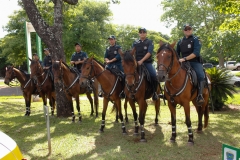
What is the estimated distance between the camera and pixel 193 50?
689 cm

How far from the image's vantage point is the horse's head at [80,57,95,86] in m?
7.55

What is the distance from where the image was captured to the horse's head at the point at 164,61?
5906 mm

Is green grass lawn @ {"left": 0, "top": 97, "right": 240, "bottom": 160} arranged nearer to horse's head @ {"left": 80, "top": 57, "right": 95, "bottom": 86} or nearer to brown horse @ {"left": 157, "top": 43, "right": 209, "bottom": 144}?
brown horse @ {"left": 157, "top": 43, "right": 209, "bottom": 144}

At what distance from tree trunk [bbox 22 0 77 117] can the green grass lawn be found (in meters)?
0.62

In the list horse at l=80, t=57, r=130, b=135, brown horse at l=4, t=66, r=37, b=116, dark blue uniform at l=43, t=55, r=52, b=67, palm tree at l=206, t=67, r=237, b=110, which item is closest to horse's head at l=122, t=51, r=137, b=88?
horse at l=80, t=57, r=130, b=135

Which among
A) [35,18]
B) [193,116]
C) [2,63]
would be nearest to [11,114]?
[35,18]

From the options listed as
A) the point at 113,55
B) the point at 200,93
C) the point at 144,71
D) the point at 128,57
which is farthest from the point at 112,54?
the point at 200,93

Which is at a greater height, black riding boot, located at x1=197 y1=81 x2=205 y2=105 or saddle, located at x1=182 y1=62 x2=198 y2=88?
saddle, located at x1=182 y1=62 x2=198 y2=88

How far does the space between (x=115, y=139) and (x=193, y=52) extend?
3179 millimetres

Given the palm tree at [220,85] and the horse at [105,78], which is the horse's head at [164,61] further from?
the palm tree at [220,85]

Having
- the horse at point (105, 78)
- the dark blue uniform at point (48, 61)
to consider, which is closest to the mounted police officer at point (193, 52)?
the horse at point (105, 78)

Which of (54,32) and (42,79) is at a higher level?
(54,32)

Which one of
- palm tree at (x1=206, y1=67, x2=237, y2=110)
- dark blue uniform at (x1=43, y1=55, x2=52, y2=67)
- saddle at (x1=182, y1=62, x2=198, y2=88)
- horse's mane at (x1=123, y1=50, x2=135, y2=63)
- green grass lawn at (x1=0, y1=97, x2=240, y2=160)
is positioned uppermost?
dark blue uniform at (x1=43, y1=55, x2=52, y2=67)

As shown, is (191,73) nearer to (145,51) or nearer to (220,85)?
(145,51)
